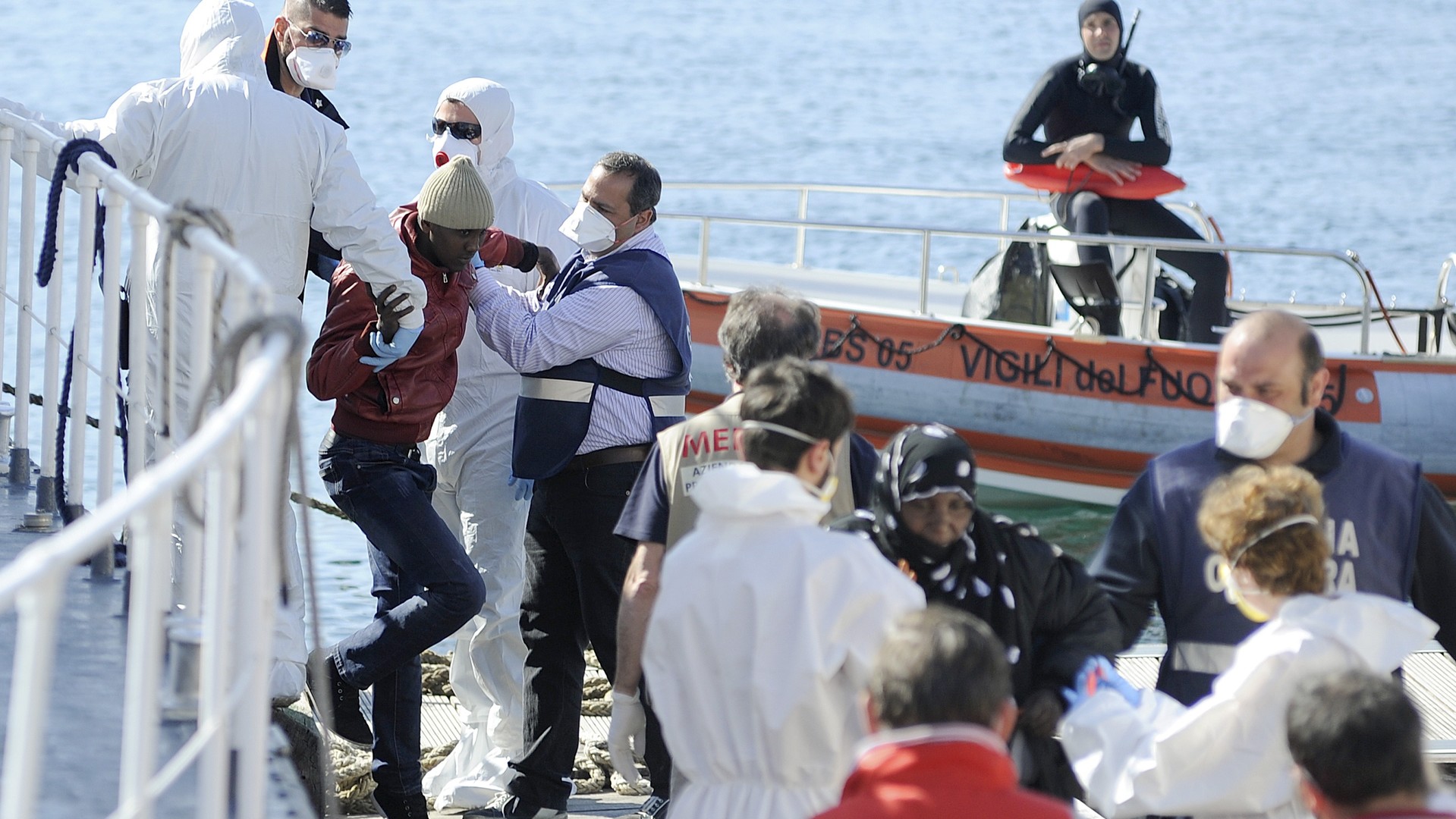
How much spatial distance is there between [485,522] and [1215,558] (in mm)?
2601

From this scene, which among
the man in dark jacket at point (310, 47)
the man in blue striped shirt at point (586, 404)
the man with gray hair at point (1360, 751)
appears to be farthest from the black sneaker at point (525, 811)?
the man with gray hair at point (1360, 751)

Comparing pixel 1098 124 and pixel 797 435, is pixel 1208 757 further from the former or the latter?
pixel 1098 124

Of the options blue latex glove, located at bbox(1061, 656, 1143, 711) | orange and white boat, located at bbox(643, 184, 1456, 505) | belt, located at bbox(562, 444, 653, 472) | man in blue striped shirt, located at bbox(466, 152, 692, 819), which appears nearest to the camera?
blue latex glove, located at bbox(1061, 656, 1143, 711)

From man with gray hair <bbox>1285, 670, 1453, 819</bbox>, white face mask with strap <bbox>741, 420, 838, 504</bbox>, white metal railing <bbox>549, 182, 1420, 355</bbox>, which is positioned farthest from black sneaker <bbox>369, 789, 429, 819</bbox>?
white metal railing <bbox>549, 182, 1420, 355</bbox>

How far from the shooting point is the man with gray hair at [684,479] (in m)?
3.75

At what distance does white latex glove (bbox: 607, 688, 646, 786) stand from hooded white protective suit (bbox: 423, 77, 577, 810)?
1.39 metres

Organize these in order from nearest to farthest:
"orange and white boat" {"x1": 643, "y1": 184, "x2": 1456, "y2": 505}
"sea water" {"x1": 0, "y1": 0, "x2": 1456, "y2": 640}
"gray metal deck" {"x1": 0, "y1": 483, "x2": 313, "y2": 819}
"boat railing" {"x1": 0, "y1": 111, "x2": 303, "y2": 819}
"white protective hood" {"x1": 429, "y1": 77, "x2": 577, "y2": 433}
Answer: "boat railing" {"x1": 0, "y1": 111, "x2": 303, "y2": 819} < "gray metal deck" {"x1": 0, "y1": 483, "x2": 313, "y2": 819} < "white protective hood" {"x1": 429, "y1": 77, "x2": 577, "y2": 433} < "orange and white boat" {"x1": 643, "y1": 184, "x2": 1456, "y2": 505} < "sea water" {"x1": 0, "y1": 0, "x2": 1456, "y2": 640}

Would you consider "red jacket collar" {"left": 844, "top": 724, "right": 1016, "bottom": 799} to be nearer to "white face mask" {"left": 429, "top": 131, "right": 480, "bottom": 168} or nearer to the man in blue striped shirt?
the man in blue striped shirt

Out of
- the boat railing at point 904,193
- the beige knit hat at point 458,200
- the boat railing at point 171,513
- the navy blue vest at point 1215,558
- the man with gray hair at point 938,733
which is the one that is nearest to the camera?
the boat railing at point 171,513

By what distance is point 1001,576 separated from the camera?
3.22m

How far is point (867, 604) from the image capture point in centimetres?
276

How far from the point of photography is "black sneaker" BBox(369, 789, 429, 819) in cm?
474

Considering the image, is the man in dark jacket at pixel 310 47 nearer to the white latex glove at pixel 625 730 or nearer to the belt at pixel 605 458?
the belt at pixel 605 458

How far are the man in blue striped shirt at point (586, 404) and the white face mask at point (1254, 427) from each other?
5.55 feet
